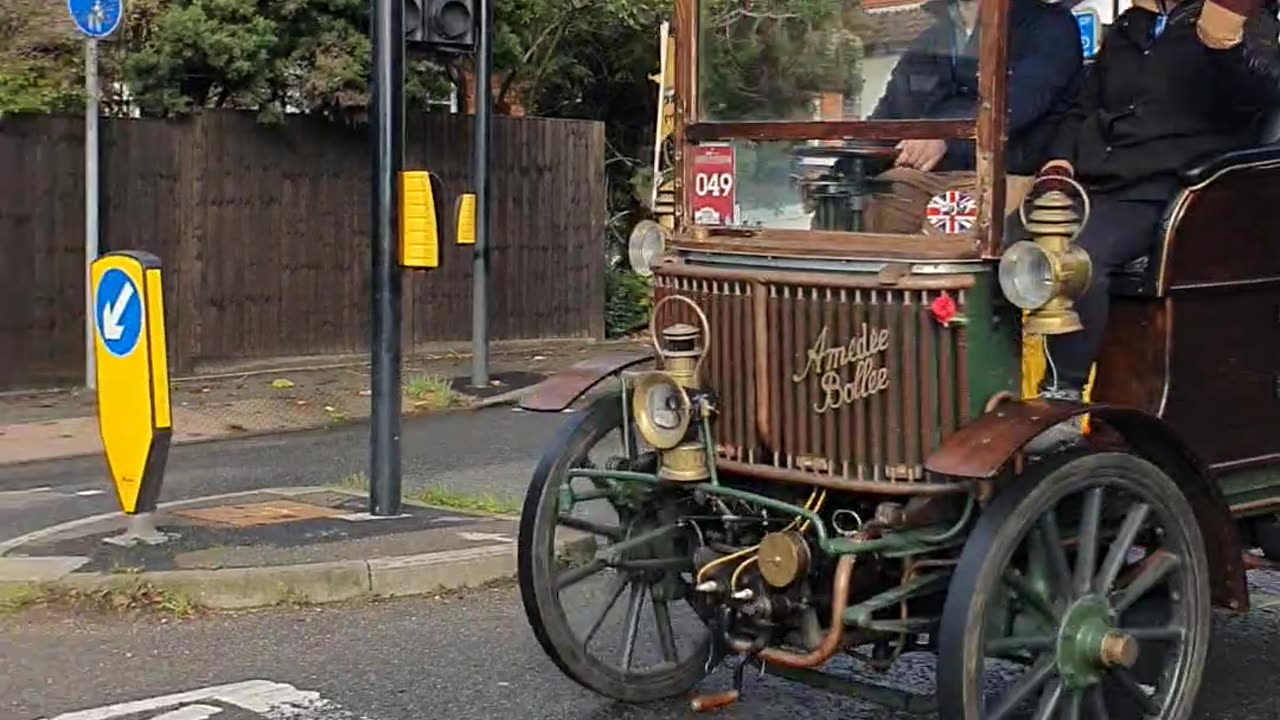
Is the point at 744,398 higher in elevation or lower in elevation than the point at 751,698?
higher

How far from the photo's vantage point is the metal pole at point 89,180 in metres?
12.8

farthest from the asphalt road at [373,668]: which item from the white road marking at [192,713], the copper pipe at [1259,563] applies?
the copper pipe at [1259,563]

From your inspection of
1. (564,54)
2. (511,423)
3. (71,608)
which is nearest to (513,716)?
(71,608)

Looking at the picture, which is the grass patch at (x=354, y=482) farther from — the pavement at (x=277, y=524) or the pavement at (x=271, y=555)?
the pavement at (x=271, y=555)

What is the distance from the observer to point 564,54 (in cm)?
1772

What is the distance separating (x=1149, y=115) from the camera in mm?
5453

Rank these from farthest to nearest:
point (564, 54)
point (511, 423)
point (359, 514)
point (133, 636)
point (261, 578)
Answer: point (564, 54)
point (511, 423)
point (359, 514)
point (261, 578)
point (133, 636)

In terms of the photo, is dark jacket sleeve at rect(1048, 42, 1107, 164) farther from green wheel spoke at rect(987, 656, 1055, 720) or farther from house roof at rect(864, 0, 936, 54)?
green wheel spoke at rect(987, 656, 1055, 720)

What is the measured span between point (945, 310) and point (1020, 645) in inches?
34.8

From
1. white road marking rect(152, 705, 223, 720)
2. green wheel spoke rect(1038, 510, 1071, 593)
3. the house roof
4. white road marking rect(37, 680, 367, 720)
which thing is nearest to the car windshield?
the house roof

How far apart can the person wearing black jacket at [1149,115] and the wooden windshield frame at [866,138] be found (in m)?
0.57

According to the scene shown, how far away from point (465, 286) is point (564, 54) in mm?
3005

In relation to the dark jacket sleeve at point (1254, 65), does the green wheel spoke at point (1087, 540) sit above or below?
below

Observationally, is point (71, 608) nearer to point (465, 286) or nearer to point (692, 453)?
point (692, 453)
